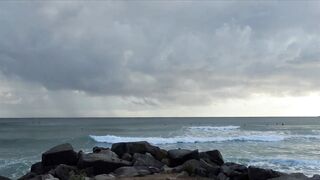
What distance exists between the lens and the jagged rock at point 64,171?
13.8 m

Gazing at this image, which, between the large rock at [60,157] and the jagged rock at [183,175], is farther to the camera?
the large rock at [60,157]

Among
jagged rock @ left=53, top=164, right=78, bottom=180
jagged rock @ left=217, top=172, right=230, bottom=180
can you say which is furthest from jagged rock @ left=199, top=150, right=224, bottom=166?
jagged rock @ left=53, top=164, right=78, bottom=180

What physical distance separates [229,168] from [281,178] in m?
2.74

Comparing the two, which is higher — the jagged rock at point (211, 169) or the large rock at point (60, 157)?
the large rock at point (60, 157)

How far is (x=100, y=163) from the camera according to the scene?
14.6 meters

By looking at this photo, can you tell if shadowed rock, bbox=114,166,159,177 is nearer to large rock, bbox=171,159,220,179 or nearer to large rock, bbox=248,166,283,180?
large rock, bbox=171,159,220,179

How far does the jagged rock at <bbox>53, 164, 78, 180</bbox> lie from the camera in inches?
541

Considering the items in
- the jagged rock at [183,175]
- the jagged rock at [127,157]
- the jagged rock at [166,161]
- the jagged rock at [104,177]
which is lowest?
the jagged rock at [104,177]

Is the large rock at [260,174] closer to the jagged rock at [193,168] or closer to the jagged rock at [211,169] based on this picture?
the jagged rock at [211,169]

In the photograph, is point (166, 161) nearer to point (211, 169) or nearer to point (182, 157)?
point (182, 157)

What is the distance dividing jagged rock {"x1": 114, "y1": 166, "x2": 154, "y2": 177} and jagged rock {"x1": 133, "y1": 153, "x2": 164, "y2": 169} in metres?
0.55

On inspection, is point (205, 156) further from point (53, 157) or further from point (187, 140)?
point (187, 140)

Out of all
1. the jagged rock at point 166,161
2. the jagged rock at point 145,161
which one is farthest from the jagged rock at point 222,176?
the jagged rock at point 166,161

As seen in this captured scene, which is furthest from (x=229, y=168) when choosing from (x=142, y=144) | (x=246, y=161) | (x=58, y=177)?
(x=246, y=161)
